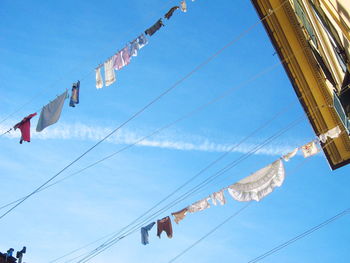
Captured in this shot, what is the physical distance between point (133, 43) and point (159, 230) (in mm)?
5173

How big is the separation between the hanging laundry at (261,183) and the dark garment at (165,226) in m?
2.11

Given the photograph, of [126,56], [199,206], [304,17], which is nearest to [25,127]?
[126,56]

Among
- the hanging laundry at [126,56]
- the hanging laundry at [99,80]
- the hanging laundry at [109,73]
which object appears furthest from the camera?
the hanging laundry at [99,80]

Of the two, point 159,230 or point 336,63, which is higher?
point 336,63

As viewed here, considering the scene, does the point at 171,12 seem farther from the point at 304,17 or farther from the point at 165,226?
the point at 165,226

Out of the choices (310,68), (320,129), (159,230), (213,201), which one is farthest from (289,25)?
(159,230)

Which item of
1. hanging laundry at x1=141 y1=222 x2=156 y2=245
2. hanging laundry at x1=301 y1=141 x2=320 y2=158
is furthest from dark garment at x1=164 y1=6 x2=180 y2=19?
hanging laundry at x1=141 y1=222 x2=156 y2=245

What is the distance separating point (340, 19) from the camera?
5965mm

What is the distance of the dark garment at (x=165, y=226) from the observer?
31.9 ft

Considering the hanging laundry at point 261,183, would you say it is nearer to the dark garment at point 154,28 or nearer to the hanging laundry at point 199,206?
the hanging laundry at point 199,206

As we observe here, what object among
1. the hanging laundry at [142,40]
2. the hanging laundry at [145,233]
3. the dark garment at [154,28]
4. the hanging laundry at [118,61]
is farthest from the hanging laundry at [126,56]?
the hanging laundry at [145,233]

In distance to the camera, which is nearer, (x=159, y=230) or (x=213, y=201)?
(x=213, y=201)

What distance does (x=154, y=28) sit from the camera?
9.32 metres

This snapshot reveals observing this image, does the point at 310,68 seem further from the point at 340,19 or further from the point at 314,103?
the point at 340,19
